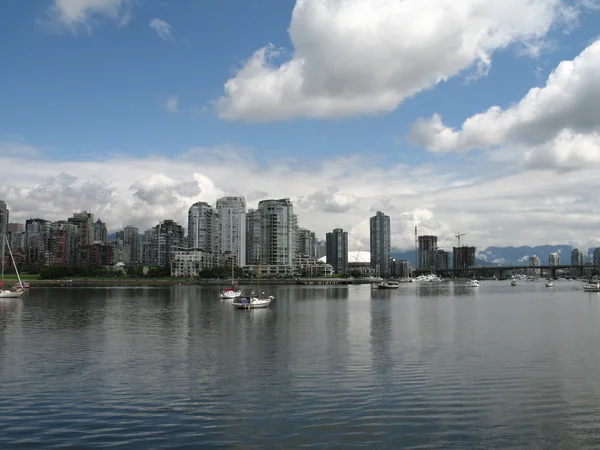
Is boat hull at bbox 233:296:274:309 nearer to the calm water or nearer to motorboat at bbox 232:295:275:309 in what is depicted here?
motorboat at bbox 232:295:275:309

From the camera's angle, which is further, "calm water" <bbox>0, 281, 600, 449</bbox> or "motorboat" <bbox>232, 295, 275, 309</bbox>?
"motorboat" <bbox>232, 295, 275, 309</bbox>

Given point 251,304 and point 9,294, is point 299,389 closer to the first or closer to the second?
point 251,304

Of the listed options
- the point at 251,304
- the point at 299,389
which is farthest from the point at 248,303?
the point at 299,389

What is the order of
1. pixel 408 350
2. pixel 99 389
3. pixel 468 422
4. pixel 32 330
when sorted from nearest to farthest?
pixel 468 422
pixel 99 389
pixel 408 350
pixel 32 330

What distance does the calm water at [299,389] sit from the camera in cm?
2255

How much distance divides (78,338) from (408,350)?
32144mm

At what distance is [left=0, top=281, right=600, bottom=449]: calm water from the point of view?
22.5m

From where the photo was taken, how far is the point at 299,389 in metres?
30.4

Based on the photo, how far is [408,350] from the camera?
148 ft

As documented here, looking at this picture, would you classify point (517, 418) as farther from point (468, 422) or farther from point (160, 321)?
point (160, 321)

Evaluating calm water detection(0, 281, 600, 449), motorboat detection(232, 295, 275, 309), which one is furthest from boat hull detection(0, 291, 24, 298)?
calm water detection(0, 281, 600, 449)

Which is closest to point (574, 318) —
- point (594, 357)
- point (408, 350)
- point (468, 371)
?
point (594, 357)

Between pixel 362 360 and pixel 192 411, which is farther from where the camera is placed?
pixel 362 360

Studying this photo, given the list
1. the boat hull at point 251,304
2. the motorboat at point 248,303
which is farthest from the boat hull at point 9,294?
the boat hull at point 251,304
